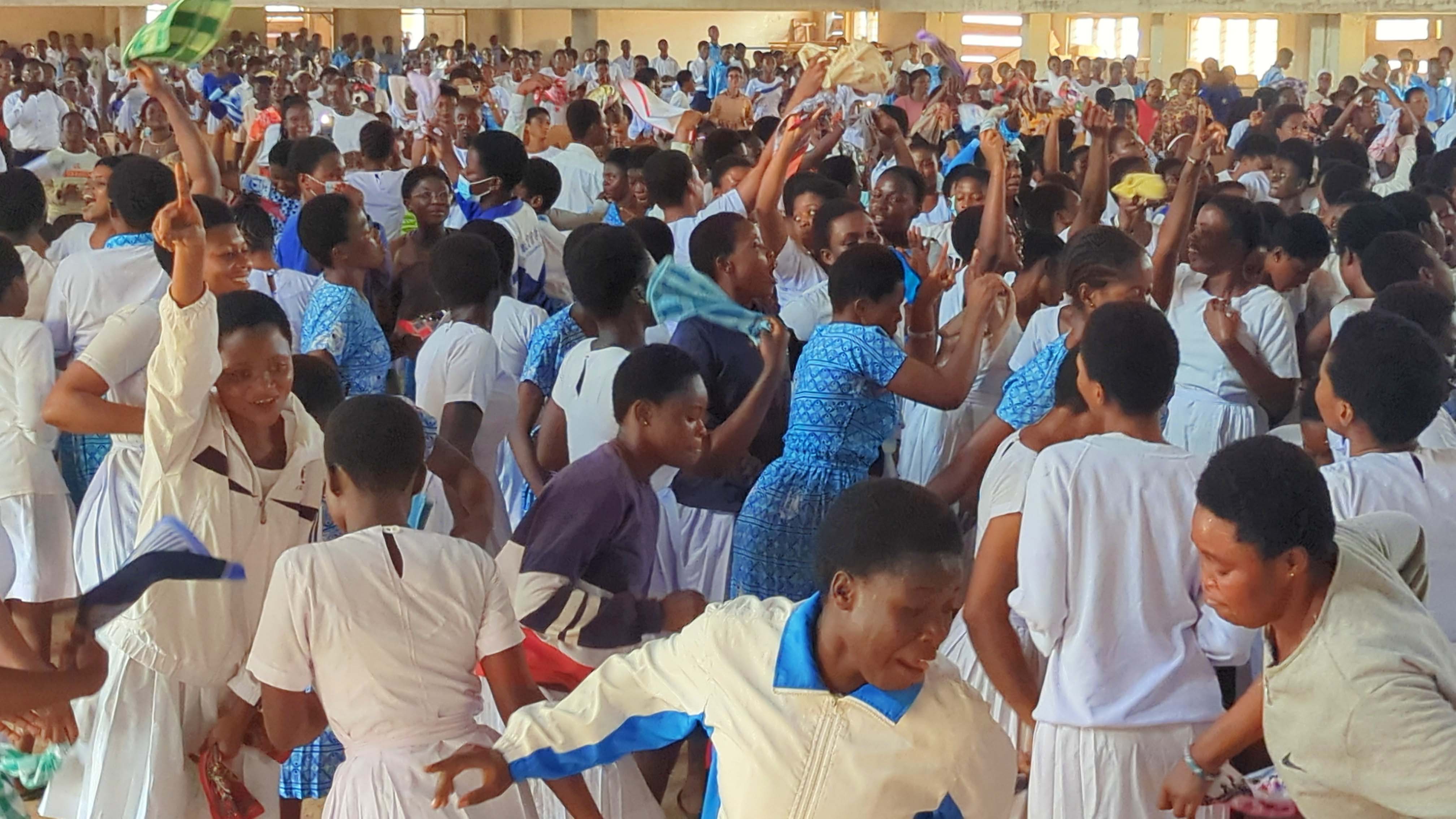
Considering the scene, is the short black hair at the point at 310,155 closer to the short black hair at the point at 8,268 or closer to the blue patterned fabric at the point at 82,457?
the blue patterned fabric at the point at 82,457

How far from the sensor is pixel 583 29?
992 inches

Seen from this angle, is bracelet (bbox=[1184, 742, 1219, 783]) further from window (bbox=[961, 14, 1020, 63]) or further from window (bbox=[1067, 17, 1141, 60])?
window (bbox=[1067, 17, 1141, 60])

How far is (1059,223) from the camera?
19.5 ft

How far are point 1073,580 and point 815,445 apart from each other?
1080 millimetres

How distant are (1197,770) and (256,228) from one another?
343 centimetres

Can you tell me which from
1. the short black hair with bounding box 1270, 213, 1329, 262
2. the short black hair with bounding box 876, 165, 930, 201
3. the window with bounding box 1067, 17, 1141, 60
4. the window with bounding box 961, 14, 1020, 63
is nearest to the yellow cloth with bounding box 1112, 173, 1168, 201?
the short black hair with bounding box 876, 165, 930, 201

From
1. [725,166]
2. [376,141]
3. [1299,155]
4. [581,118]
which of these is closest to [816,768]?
[725,166]

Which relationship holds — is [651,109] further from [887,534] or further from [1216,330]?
[887,534]

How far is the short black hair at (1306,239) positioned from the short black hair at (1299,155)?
9.84ft

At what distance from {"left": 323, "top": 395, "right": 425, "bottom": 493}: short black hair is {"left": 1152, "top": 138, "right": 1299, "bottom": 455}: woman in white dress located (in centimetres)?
250

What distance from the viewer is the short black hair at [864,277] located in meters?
3.59

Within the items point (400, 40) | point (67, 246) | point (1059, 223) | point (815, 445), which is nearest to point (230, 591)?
point (815, 445)

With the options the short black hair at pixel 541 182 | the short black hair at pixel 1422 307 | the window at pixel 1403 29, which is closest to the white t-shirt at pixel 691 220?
the short black hair at pixel 541 182

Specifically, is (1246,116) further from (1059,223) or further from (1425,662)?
(1425,662)
